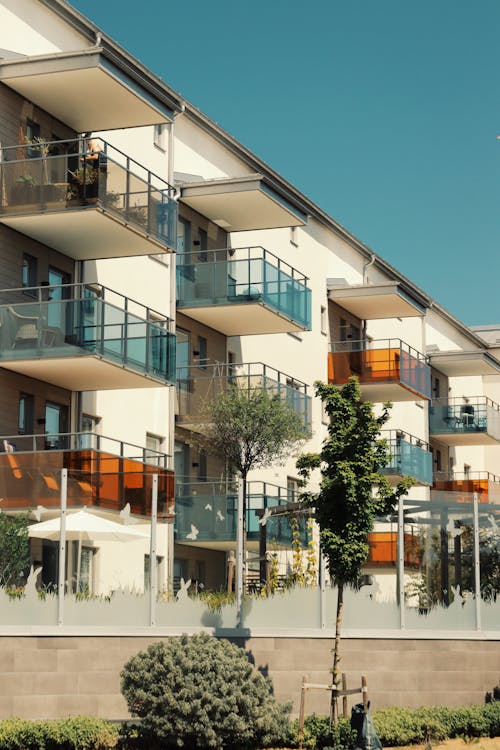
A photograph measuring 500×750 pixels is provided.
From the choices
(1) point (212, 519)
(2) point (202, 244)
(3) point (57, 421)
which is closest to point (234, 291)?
(2) point (202, 244)

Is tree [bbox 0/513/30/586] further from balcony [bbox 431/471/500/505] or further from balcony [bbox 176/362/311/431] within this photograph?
balcony [bbox 431/471/500/505]

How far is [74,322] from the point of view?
28156 millimetres

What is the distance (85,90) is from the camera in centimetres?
2898

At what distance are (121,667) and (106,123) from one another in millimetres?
13064

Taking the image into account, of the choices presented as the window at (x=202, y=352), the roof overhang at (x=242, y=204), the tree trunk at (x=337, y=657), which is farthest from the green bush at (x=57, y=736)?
the roof overhang at (x=242, y=204)

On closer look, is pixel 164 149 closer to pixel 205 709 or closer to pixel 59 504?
pixel 59 504

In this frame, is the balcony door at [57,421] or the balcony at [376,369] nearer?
the balcony door at [57,421]

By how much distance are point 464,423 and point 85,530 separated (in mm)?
32579

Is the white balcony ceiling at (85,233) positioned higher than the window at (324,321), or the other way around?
the window at (324,321)

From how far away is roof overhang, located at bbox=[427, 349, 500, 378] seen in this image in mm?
54562

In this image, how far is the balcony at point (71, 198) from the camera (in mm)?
28234

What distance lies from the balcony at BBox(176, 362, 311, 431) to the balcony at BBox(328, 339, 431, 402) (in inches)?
304

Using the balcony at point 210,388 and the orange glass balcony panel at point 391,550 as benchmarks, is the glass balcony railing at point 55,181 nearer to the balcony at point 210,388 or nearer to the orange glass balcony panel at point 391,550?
the balcony at point 210,388

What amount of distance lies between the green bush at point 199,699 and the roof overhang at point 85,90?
1223cm
